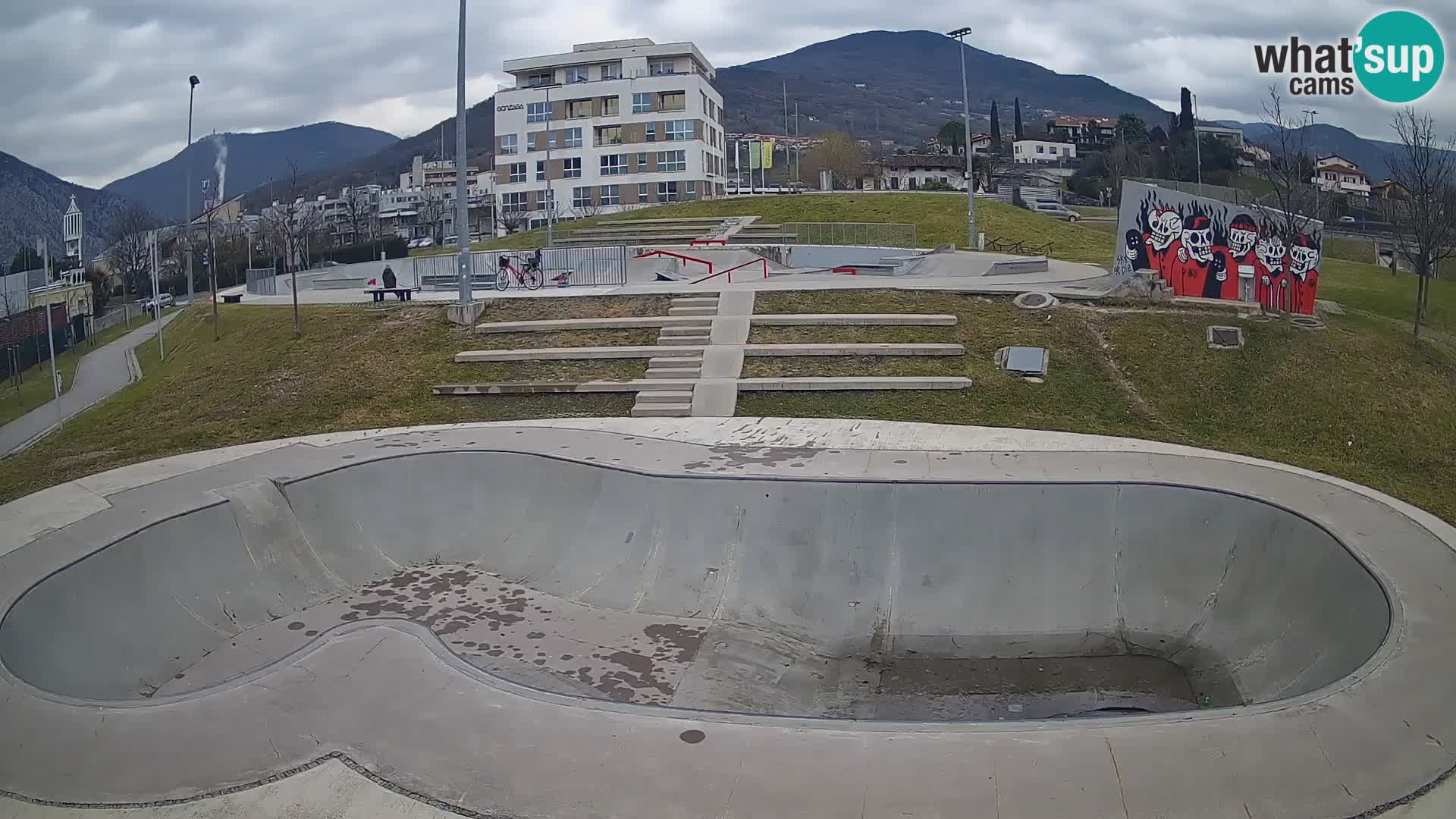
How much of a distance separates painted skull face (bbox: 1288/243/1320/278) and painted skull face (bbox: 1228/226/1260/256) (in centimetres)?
97

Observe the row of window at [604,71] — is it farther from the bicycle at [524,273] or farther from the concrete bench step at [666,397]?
the concrete bench step at [666,397]

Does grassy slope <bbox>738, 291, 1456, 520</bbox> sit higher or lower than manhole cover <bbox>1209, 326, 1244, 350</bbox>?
lower

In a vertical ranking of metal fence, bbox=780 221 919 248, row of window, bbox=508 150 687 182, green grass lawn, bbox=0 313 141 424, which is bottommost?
green grass lawn, bbox=0 313 141 424

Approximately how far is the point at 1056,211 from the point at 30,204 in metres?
67.6

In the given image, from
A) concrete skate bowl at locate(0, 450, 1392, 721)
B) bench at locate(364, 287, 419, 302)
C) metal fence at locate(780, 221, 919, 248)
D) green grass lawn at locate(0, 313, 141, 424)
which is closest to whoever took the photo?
concrete skate bowl at locate(0, 450, 1392, 721)

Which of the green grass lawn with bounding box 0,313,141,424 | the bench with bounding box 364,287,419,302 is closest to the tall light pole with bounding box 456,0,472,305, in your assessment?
the bench with bounding box 364,287,419,302

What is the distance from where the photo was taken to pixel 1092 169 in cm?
10325

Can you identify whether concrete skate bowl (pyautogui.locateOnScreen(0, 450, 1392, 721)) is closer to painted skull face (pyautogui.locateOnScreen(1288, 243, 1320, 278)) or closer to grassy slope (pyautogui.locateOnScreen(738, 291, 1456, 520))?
grassy slope (pyautogui.locateOnScreen(738, 291, 1456, 520))

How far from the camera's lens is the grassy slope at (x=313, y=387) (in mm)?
18875

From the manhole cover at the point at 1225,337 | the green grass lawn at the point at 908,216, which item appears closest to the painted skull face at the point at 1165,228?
the manhole cover at the point at 1225,337

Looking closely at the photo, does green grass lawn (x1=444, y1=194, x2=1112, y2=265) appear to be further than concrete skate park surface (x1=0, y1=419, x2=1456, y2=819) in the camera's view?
Yes

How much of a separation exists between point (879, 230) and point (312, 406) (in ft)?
95.2

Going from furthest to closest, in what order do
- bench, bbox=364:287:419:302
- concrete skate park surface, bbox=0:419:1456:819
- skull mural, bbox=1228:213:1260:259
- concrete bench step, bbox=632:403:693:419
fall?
bench, bbox=364:287:419:302 < skull mural, bbox=1228:213:1260:259 < concrete bench step, bbox=632:403:693:419 < concrete skate park surface, bbox=0:419:1456:819

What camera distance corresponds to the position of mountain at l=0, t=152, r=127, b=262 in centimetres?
1298
